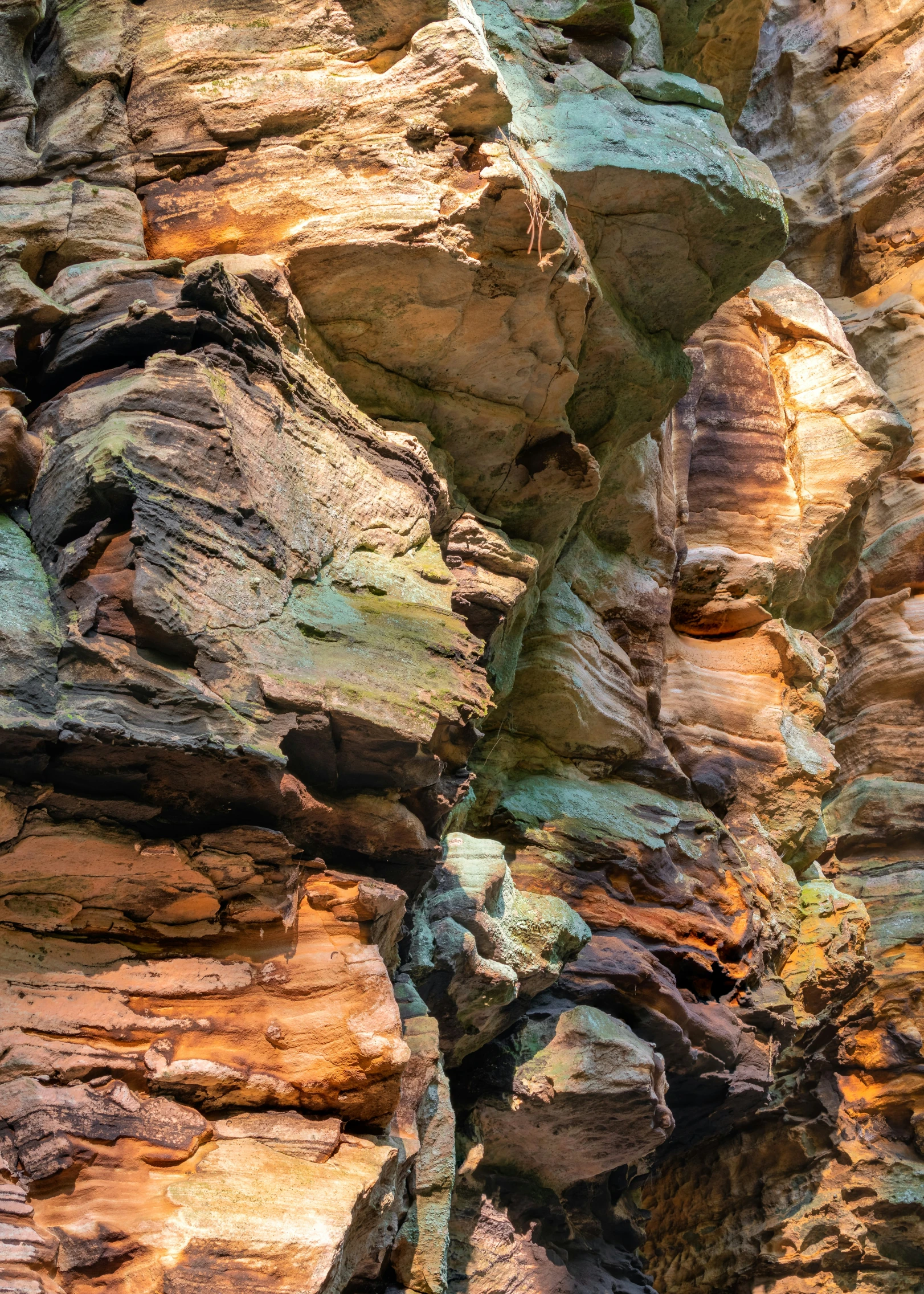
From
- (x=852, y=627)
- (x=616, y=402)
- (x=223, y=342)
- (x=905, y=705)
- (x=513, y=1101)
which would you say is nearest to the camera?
(x=223, y=342)

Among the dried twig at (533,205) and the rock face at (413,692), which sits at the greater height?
the dried twig at (533,205)

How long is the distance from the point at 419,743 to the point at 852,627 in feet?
31.1

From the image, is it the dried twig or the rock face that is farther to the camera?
the dried twig

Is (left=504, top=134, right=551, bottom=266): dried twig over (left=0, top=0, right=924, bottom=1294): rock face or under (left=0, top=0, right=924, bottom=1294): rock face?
over

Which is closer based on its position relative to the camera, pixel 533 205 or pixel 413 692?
pixel 413 692

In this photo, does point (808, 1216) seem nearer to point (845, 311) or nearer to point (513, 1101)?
point (513, 1101)

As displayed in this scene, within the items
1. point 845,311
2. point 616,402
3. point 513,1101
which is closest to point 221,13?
point 616,402

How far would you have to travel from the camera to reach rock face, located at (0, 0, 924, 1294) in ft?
9.95

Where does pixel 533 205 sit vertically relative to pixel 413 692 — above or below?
above

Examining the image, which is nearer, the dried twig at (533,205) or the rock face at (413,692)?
the rock face at (413,692)

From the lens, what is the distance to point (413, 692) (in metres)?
3.69

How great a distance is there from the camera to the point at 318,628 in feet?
12.1

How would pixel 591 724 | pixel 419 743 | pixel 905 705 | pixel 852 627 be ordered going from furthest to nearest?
pixel 852 627 < pixel 905 705 < pixel 591 724 < pixel 419 743

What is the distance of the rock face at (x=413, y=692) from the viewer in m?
3.03
